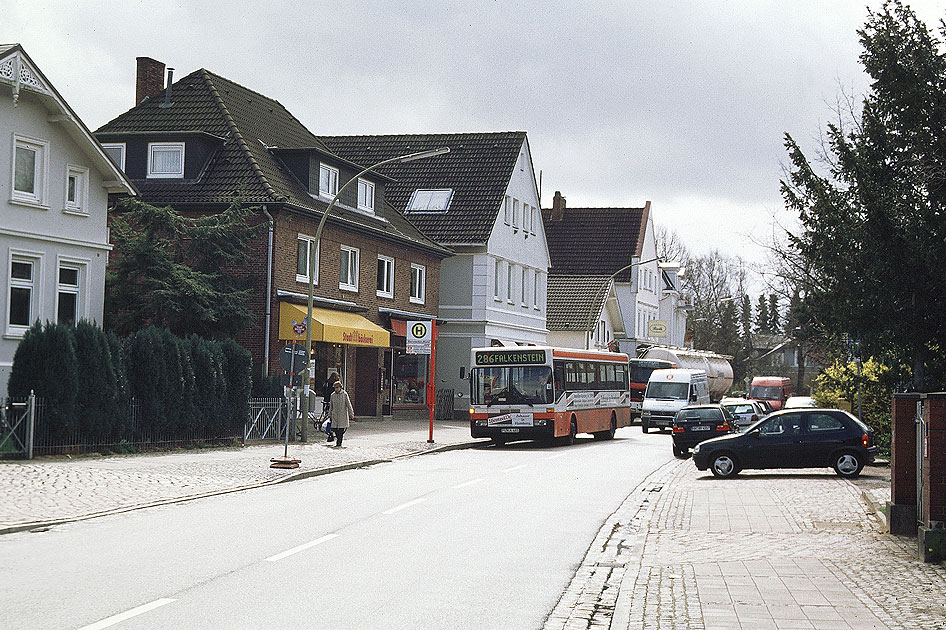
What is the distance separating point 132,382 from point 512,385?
11.9 meters

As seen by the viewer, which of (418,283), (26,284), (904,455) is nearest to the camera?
(904,455)

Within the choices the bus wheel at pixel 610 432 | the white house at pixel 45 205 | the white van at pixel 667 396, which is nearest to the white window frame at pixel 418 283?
the white van at pixel 667 396

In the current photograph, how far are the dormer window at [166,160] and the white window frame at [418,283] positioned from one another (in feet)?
37.3


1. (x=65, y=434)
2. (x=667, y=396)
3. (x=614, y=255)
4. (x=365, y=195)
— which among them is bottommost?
(x=65, y=434)

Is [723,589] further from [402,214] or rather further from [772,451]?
[402,214]

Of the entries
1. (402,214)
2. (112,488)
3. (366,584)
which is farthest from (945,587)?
(402,214)

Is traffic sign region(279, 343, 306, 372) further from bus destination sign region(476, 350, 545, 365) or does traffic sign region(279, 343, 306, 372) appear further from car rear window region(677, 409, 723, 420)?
car rear window region(677, 409, 723, 420)

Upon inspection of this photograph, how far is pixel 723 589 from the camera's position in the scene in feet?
32.0

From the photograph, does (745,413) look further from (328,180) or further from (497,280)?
(328,180)

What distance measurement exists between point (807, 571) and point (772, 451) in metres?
12.5

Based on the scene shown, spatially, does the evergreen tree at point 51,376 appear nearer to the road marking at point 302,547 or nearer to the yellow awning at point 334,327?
the yellow awning at point 334,327

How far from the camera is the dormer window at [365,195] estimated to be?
42.3 m

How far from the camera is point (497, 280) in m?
Answer: 51.6

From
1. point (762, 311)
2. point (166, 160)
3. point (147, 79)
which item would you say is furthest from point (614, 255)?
point (762, 311)
